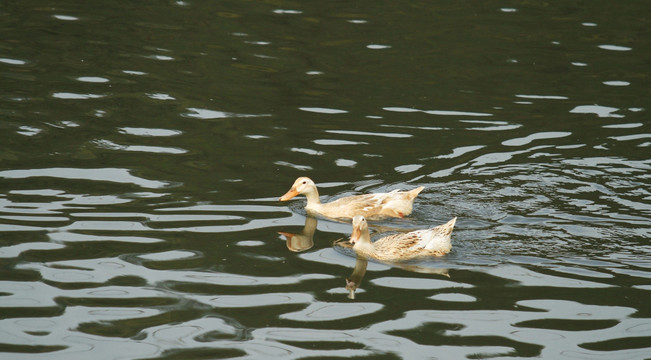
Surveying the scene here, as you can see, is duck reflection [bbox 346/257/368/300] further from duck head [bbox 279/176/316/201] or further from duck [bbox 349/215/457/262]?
duck head [bbox 279/176/316/201]

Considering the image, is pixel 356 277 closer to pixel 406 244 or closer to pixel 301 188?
pixel 406 244

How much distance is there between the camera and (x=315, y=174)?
41.5 feet

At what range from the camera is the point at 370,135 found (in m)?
14.0

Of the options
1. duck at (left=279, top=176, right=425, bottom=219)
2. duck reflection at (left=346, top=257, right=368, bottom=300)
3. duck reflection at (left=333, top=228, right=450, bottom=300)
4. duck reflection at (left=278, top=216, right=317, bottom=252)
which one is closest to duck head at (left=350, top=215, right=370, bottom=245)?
duck reflection at (left=333, top=228, right=450, bottom=300)

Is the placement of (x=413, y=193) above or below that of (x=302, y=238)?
above

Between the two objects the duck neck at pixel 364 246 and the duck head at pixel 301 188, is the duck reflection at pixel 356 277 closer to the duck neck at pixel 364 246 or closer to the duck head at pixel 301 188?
the duck neck at pixel 364 246

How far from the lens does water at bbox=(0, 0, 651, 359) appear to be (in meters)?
8.24

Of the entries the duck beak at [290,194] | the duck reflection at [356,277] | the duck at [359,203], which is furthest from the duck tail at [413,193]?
the duck reflection at [356,277]

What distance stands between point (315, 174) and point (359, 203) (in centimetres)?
152

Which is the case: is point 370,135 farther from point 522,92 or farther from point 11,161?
point 11,161

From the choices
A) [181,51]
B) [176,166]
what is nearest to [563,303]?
[176,166]

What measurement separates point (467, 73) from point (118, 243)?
8824mm

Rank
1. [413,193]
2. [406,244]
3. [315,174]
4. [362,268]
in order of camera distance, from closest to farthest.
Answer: [362,268], [406,244], [413,193], [315,174]

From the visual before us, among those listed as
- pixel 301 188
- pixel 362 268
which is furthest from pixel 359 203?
pixel 362 268
